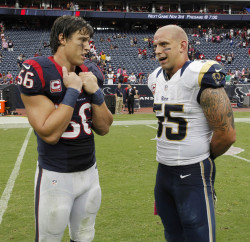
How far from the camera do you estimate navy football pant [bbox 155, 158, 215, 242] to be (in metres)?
2.57

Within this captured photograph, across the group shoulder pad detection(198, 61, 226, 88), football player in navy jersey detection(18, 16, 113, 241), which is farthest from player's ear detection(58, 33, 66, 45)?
shoulder pad detection(198, 61, 226, 88)

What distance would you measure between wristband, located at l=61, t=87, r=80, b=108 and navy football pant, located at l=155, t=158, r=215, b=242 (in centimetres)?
94

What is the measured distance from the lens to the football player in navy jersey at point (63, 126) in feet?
7.55

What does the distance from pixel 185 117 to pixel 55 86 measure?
0.97 metres

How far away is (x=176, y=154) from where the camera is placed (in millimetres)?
2678

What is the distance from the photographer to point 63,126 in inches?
90.0

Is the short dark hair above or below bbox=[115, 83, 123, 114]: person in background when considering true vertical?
above

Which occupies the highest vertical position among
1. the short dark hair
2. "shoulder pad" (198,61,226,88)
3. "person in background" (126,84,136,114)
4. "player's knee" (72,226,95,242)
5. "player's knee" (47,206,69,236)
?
the short dark hair

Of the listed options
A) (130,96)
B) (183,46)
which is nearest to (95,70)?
(183,46)

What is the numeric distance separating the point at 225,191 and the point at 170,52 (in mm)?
3544

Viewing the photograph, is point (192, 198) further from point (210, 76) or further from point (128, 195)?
point (128, 195)

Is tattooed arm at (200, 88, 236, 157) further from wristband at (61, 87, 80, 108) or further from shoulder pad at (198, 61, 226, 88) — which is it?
wristband at (61, 87, 80, 108)

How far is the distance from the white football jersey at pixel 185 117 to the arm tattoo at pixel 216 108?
0.17ft

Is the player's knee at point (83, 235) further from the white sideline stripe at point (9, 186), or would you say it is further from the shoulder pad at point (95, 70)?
the white sideline stripe at point (9, 186)
